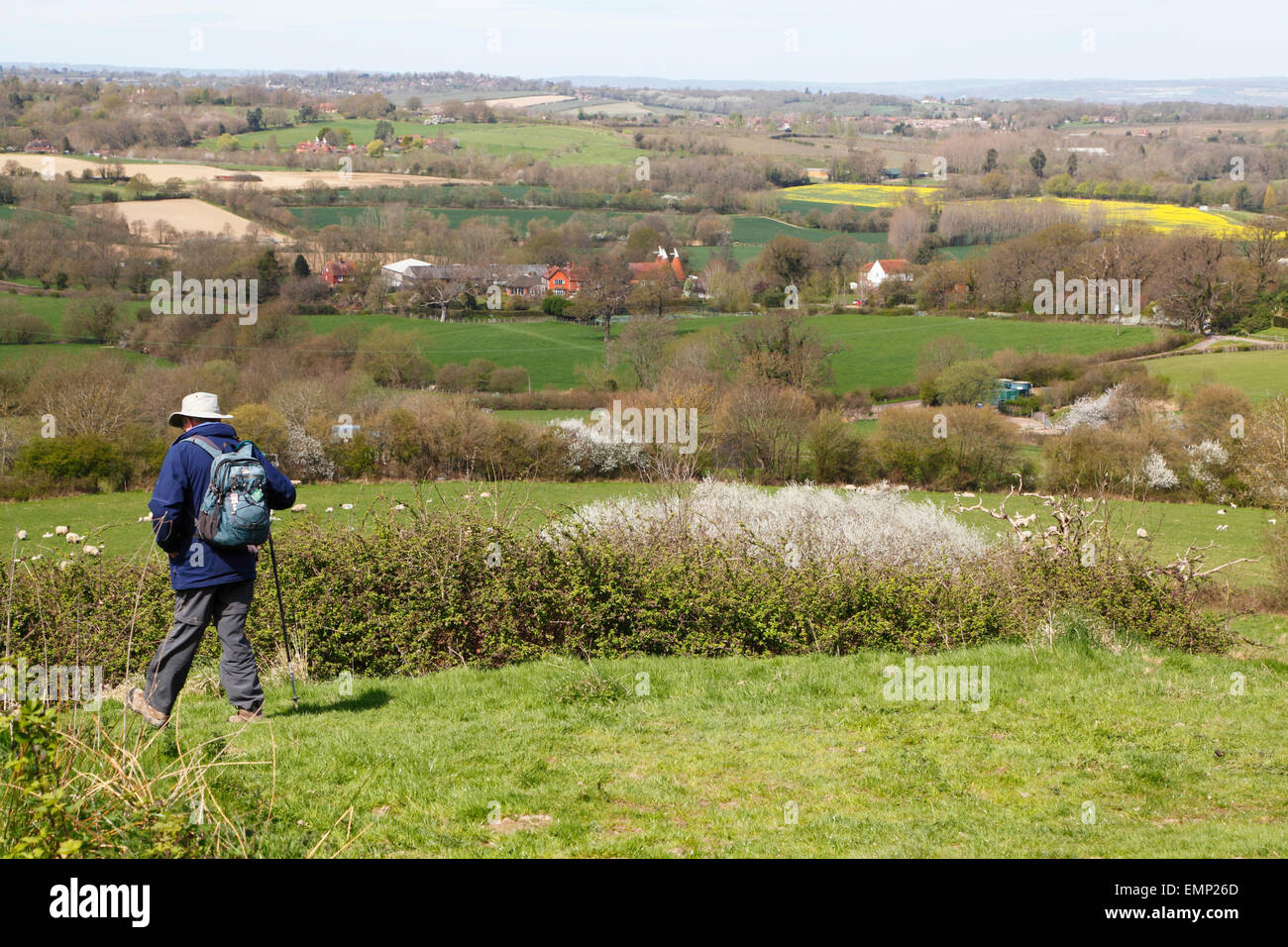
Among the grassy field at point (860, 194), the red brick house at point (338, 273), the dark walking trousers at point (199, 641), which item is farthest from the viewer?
the grassy field at point (860, 194)

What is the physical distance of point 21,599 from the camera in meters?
11.6

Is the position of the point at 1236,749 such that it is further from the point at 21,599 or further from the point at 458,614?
the point at 21,599

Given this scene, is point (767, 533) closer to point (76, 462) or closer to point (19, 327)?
point (76, 462)

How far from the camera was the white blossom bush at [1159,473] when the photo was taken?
45.9 meters

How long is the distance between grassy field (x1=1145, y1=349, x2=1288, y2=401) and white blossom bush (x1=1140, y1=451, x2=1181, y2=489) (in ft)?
40.5

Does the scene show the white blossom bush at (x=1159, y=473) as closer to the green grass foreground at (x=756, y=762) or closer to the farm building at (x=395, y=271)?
the green grass foreground at (x=756, y=762)

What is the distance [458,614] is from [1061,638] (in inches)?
238

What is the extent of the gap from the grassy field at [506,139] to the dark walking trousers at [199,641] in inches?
5340

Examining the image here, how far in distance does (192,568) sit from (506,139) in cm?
15298

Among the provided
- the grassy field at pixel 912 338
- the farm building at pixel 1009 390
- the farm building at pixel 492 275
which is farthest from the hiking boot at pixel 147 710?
the farm building at pixel 492 275

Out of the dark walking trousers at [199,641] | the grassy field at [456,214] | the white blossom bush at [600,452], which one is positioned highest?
the grassy field at [456,214]

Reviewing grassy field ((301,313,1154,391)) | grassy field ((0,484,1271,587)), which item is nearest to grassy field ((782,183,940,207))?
grassy field ((301,313,1154,391))

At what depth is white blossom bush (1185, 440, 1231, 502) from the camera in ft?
149
